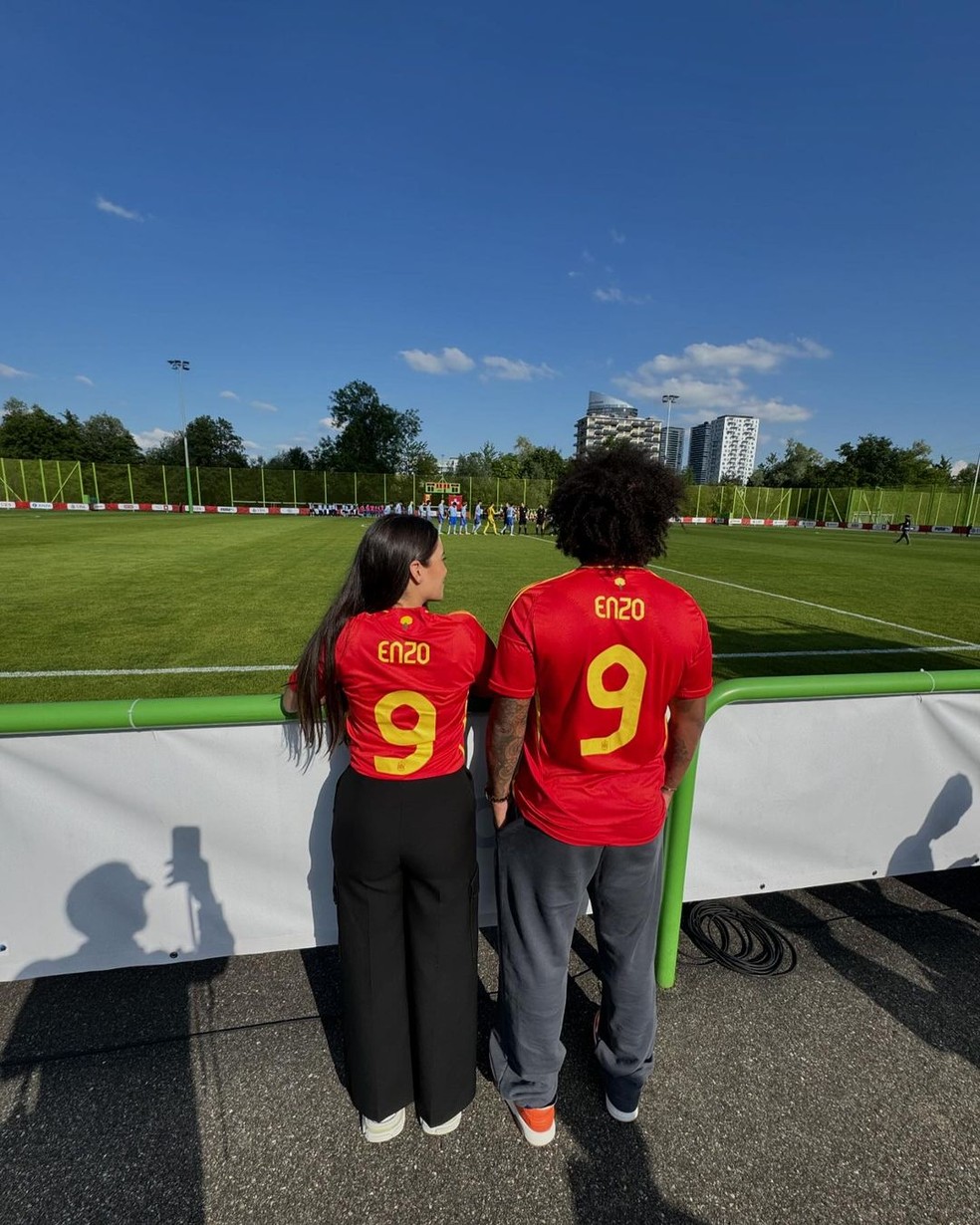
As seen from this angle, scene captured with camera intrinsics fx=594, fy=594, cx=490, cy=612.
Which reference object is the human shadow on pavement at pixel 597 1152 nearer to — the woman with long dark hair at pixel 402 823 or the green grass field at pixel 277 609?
the woman with long dark hair at pixel 402 823

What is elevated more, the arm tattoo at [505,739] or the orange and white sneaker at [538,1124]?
the arm tattoo at [505,739]

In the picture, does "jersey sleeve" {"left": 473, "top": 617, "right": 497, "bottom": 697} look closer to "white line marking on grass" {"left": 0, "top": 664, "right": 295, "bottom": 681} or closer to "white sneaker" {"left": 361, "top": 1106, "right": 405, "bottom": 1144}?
"white sneaker" {"left": 361, "top": 1106, "right": 405, "bottom": 1144}

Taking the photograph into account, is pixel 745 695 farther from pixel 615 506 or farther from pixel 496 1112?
pixel 496 1112

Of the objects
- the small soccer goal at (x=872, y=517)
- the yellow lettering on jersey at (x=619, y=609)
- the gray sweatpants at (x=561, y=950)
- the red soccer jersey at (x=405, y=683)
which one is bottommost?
the small soccer goal at (x=872, y=517)

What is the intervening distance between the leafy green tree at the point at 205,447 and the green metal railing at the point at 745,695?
10183cm

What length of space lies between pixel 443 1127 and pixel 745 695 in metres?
1.84

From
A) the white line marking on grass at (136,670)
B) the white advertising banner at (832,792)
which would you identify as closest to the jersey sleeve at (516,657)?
the white advertising banner at (832,792)

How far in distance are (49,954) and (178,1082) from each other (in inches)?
28.2

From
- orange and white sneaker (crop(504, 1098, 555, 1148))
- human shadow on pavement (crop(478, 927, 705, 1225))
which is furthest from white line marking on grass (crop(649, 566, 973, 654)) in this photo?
orange and white sneaker (crop(504, 1098, 555, 1148))

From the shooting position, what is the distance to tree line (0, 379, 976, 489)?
80.0m

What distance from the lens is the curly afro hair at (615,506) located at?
162 cm

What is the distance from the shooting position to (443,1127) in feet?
→ 6.34

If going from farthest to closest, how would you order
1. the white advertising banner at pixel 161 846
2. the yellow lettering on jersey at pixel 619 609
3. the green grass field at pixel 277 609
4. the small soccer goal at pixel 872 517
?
the small soccer goal at pixel 872 517 < the green grass field at pixel 277 609 < the white advertising banner at pixel 161 846 < the yellow lettering on jersey at pixel 619 609

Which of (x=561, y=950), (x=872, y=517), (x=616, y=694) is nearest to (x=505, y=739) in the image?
(x=616, y=694)
